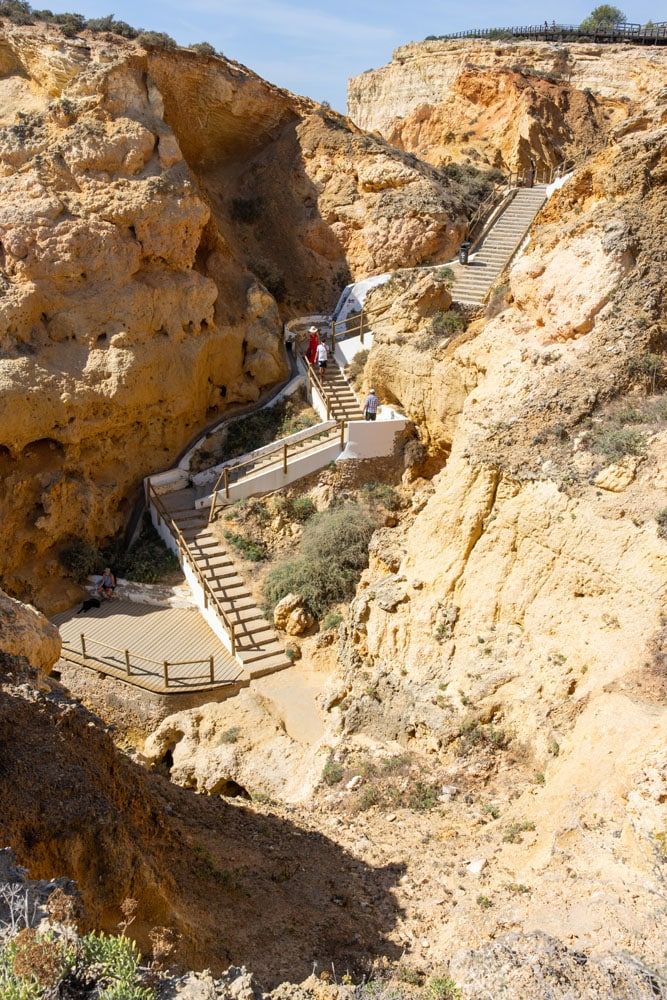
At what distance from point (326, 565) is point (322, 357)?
6190mm

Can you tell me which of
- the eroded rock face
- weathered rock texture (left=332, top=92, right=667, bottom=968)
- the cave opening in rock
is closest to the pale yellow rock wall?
weathered rock texture (left=332, top=92, right=667, bottom=968)

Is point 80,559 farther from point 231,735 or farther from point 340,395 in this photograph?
Answer: point 340,395

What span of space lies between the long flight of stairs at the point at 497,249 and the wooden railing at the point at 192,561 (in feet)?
29.7

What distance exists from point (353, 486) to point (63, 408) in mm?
6728

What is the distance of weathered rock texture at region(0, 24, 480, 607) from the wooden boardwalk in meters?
1.47

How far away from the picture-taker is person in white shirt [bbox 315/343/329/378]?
18734 millimetres

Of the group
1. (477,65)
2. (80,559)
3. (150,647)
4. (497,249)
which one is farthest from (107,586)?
(477,65)

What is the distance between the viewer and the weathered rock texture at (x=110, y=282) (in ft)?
52.3

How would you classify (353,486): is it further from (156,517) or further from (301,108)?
(301,108)

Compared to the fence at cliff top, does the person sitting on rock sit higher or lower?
lower

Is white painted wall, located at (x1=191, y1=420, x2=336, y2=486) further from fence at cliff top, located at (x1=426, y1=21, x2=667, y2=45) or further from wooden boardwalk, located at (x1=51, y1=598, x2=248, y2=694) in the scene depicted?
fence at cliff top, located at (x1=426, y1=21, x2=667, y2=45)

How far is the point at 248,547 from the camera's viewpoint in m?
16.2

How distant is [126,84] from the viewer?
17.6m

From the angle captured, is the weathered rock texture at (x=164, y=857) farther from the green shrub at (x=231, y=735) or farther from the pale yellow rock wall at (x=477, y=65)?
the pale yellow rock wall at (x=477, y=65)
